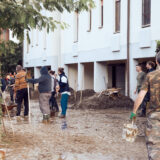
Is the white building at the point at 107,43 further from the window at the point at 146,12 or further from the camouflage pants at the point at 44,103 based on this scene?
the camouflage pants at the point at 44,103

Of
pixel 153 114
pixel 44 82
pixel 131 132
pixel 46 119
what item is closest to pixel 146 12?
pixel 44 82

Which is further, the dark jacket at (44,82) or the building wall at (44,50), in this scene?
the building wall at (44,50)

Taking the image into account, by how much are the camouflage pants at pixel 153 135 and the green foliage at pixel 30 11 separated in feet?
10.4

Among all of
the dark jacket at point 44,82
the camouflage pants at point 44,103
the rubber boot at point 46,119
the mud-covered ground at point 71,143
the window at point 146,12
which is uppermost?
the window at point 146,12

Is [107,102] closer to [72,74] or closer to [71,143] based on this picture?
[72,74]

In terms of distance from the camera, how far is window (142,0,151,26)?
1794 cm

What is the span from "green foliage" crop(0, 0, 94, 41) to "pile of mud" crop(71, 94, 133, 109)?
34.0 ft

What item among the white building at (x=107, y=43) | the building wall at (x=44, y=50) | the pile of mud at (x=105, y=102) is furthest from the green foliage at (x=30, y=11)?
the building wall at (x=44, y=50)

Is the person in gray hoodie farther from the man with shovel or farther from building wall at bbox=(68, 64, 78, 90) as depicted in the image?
building wall at bbox=(68, 64, 78, 90)

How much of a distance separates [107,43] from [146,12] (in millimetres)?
3577

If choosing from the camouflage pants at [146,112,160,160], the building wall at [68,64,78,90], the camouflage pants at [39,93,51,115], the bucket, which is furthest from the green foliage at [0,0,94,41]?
the building wall at [68,64,78,90]

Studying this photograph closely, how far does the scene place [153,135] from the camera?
5594 millimetres

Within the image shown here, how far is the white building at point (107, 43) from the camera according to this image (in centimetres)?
1814

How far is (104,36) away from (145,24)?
3.69 meters
